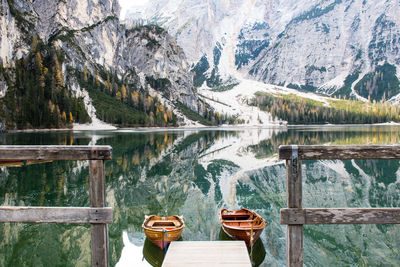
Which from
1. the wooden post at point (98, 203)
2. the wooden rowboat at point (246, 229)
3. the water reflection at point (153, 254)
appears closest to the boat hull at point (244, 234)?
the wooden rowboat at point (246, 229)

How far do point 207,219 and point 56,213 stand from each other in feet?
43.0

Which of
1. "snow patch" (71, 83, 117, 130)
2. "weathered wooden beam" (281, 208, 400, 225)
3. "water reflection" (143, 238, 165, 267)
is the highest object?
"snow patch" (71, 83, 117, 130)

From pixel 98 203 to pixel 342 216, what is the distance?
15.7 feet

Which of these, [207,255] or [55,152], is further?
[207,255]

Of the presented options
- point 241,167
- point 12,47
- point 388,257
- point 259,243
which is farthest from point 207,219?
point 12,47

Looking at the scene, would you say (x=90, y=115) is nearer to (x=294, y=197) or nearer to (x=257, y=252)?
(x=257, y=252)

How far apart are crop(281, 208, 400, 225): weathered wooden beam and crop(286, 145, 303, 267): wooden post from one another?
6.0 inches

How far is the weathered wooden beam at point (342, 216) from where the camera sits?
19.0ft

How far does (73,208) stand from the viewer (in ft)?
19.2

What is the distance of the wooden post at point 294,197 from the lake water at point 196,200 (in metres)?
6.64

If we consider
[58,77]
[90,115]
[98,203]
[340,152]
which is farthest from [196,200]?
[58,77]

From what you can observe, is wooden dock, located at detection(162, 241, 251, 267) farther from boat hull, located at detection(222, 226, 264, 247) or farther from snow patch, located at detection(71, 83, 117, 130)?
snow patch, located at detection(71, 83, 117, 130)

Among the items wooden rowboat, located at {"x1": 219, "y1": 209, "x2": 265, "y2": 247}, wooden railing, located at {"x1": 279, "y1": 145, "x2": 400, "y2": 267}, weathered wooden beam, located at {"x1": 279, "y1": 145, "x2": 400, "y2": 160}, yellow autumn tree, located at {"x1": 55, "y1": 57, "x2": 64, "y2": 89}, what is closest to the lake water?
wooden rowboat, located at {"x1": 219, "y1": 209, "x2": 265, "y2": 247}

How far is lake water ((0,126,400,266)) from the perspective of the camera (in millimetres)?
12617
